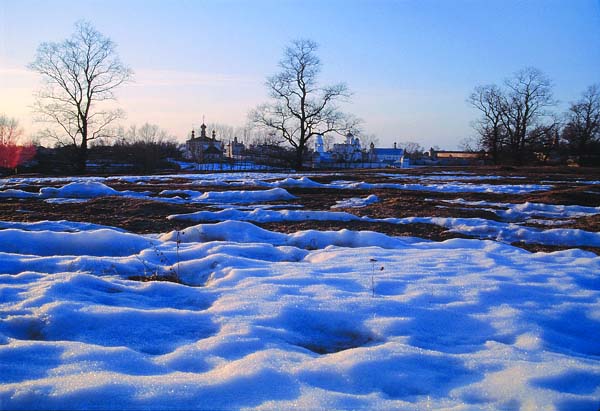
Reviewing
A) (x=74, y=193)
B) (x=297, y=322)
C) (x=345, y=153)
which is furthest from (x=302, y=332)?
(x=345, y=153)

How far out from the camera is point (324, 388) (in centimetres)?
239

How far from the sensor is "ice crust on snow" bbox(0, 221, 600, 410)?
228 cm

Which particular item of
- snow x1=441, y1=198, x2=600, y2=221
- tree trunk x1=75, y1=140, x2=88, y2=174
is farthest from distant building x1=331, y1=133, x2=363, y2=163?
snow x1=441, y1=198, x2=600, y2=221

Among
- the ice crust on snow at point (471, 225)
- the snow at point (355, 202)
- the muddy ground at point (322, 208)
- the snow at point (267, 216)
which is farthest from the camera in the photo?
the snow at point (355, 202)

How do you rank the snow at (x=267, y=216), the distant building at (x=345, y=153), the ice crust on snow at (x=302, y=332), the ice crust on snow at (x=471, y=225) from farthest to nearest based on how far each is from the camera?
the distant building at (x=345, y=153), the snow at (x=267, y=216), the ice crust on snow at (x=471, y=225), the ice crust on snow at (x=302, y=332)

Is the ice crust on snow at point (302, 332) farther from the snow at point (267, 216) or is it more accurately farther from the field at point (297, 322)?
the snow at point (267, 216)

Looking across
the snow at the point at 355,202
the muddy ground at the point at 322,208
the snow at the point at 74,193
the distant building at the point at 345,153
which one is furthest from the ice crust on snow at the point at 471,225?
the distant building at the point at 345,153

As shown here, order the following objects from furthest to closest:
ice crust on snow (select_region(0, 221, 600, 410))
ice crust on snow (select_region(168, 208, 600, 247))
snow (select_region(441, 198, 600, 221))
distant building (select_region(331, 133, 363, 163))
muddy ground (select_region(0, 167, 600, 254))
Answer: distant building (select_region(331, 133, 363, 163)) → snow (select_region(441, 198, 600, 221)) → muddy ground (select_region(0, 167, 600, 254)) → ice crust on snow (select_region(168, 208, 600, 247)) → ice crust on snow (select_region(0, 221, 600, 410))

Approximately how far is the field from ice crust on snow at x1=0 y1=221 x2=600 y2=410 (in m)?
0.01

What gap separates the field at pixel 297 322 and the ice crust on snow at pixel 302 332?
0.04 feet

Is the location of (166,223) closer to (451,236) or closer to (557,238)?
(451,236)

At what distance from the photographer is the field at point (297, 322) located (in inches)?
90.4

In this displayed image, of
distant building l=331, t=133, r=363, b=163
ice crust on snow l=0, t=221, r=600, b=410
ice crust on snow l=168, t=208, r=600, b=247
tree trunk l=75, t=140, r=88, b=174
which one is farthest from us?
distant building l=331, t=133, r=363, b=163

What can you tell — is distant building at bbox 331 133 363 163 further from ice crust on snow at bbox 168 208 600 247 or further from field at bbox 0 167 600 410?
field at bbox 0 167 600 410
